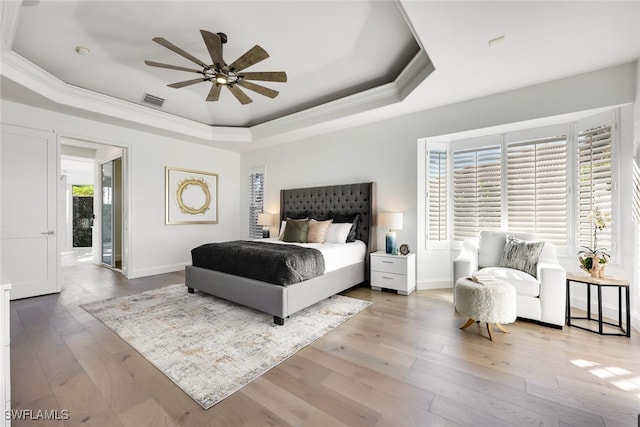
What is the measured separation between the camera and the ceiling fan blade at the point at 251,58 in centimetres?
239

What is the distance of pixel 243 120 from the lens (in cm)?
531

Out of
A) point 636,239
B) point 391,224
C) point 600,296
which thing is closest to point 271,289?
point 391,224

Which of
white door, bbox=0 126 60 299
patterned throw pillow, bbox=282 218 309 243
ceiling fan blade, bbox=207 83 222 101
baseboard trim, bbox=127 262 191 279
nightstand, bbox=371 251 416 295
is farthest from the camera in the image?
baseboard trim, bbox=127 262 191 279

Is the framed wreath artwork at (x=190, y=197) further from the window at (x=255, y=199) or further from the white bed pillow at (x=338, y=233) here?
the white bed pillow at (x=338, y=233)

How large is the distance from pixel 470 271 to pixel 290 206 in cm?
337

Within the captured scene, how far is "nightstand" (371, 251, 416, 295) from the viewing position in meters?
3.79

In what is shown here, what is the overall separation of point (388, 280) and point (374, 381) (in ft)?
7.11

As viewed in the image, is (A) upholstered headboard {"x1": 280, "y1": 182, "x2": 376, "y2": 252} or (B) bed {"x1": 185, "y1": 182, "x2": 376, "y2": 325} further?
(A) upholstered headboard {"x1": 280, "y1": 182, "x2": 376, "y2": 252}

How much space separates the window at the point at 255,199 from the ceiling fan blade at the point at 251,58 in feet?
11.5

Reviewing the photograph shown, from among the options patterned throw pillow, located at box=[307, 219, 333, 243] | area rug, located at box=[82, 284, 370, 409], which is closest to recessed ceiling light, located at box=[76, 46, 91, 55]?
area rug, located at box=[82, 284, 370, 409]

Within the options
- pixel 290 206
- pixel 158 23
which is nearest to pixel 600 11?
pixel 158 23

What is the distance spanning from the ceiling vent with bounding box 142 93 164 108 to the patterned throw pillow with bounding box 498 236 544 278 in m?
5.40

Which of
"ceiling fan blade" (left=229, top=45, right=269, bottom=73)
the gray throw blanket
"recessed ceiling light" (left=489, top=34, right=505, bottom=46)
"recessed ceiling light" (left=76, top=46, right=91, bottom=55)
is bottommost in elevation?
the gray throw blanket

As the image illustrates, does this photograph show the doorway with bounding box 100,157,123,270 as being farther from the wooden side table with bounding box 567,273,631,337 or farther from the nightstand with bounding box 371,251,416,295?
the wooden side table with bounding box 567,273,631,337
